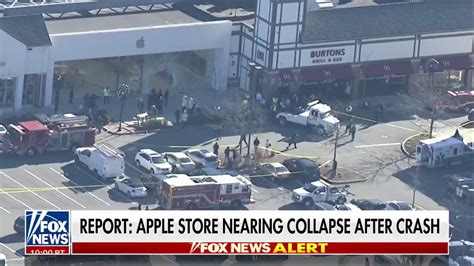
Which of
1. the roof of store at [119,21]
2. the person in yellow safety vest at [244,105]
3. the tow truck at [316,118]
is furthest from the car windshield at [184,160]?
the roof of store at [119,21]

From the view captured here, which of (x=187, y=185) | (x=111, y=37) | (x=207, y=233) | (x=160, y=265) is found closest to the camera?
(x=207, y=233)

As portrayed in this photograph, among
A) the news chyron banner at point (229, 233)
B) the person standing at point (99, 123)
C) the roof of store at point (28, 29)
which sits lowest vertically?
the person standing at point (99, 123)

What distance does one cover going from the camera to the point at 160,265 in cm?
8244

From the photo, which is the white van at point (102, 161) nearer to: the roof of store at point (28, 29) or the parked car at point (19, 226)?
the parked car at point (19, 226)

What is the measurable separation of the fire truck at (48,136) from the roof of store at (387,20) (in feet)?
49.8

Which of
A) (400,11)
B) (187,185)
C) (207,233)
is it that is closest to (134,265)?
(207,233)

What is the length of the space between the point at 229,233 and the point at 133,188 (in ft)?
108

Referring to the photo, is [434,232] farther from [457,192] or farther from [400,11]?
[400,11]

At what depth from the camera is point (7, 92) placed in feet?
355

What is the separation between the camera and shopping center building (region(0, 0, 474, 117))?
109 metres

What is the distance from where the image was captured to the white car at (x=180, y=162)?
10094cm

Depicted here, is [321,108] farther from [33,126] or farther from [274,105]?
[33,126]

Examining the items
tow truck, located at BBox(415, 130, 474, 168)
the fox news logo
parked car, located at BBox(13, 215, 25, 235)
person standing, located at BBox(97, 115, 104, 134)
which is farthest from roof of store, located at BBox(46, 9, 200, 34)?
the fox news logo

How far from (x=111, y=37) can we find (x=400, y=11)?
1642cm
